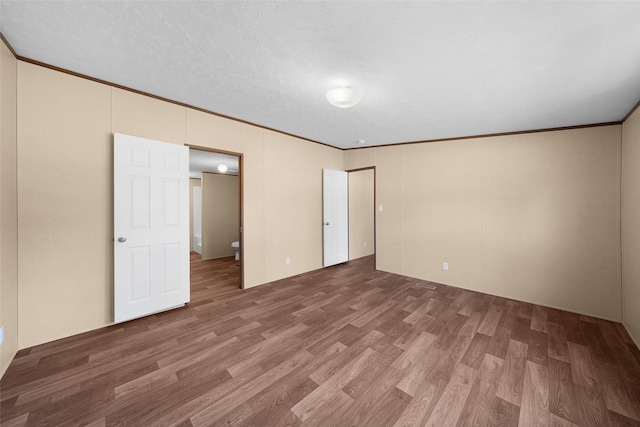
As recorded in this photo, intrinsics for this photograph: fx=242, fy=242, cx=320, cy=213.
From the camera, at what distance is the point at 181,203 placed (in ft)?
9.99

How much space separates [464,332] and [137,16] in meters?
3.96

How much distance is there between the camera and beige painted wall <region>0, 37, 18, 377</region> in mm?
1837

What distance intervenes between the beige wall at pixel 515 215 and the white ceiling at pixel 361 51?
23.9 inches

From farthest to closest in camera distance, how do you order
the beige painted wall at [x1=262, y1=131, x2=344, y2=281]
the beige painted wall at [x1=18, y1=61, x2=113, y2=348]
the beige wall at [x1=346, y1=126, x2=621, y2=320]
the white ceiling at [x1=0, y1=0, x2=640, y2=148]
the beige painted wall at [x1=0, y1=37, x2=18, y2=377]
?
1. the beige painted wall at [x1=262, y1=131, x2=344, y2=281]
2. the beige wall at [x1=346, y1=126, x2=621, y2=320]
3. the beige painted wall at [x1=18, y1=61, x2=113, y2=348]
4. the beige painted wall at [x1=0, y1=37, x2=18, y2=377]
5. the white ceiling at [x1=0, y1=0, x2=640, y2=148]

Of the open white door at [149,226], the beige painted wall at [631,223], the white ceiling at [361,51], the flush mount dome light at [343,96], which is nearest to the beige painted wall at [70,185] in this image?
the open white door at [149,226]

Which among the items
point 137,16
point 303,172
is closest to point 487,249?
point 303,172

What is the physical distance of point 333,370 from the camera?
2.01 meters

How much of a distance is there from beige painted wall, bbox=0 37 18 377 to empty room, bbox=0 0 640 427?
1.1 inches

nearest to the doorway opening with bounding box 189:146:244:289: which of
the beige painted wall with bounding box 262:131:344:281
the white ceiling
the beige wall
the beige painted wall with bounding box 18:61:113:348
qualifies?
the beige painted wall with bounding box 262:131:344:281

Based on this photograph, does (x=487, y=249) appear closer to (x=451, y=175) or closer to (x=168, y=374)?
(x=451, y=175)

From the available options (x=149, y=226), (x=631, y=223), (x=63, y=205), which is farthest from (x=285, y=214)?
(x=631, y=223)

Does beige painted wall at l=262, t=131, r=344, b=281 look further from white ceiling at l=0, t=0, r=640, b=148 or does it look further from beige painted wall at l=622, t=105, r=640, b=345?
beige painted wall at l=622, t=105, r=640, b=345

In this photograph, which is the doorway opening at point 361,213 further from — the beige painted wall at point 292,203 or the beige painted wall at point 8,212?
the beige painted wall at point 8,212

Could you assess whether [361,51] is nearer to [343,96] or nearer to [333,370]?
[343,96]
